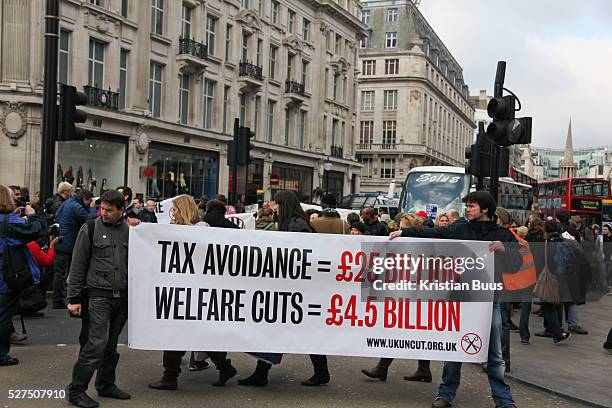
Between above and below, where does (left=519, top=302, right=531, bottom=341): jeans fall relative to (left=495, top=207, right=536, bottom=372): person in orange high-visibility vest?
below

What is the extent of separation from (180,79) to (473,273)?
30003mm

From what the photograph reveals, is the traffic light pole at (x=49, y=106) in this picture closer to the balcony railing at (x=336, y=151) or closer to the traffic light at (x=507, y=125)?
the traffic light at (x=507, y=125)

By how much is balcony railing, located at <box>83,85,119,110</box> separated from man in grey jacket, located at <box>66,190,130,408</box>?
23.0m

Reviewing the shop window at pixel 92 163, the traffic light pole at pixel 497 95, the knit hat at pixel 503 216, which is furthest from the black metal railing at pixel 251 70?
the knit hat at pixel 503 216

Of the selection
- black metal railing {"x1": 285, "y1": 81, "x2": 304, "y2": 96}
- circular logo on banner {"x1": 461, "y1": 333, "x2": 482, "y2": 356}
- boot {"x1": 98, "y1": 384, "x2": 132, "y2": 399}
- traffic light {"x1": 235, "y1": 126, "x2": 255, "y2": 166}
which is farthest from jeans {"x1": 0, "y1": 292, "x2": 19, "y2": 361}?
black metal railing {"x1": 285, "y1": 81, "x2": 304, "y2": 96}

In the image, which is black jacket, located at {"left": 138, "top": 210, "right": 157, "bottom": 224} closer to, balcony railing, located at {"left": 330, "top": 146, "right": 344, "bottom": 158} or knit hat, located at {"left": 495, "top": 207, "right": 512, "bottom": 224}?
knit hat, located at {"left": 495, "top": 207, "right": 512, "bottom": 224}

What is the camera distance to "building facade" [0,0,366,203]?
25.1 m

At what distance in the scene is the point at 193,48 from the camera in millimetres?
34562

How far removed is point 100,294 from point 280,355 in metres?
1.84

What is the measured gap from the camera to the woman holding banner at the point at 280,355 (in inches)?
265

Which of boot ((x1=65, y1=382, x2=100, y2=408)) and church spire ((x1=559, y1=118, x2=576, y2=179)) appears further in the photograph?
church spire ((x1=559, y1=118, x2=576, y2=179))

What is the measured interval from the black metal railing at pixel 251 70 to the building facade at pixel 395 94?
39430mm

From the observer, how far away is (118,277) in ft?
19.9

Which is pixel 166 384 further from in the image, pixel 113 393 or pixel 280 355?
pixel 280 355
